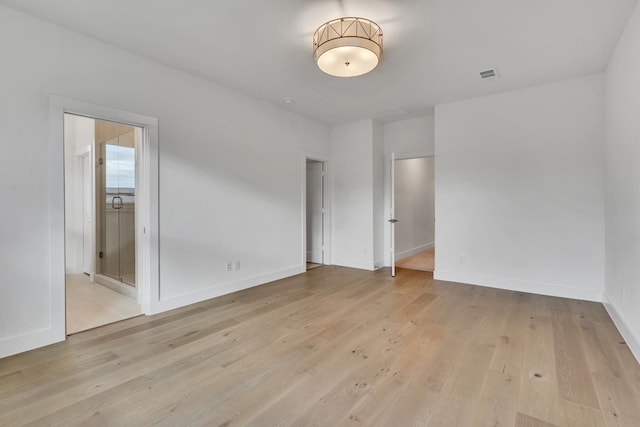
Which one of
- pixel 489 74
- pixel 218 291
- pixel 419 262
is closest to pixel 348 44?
pixel 489 74

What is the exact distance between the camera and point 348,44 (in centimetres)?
247

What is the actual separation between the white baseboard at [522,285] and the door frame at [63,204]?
4.01m

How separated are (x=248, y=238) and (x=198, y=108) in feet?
5.95

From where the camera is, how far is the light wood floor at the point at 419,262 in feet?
19.1

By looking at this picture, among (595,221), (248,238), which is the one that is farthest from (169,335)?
(595,221)

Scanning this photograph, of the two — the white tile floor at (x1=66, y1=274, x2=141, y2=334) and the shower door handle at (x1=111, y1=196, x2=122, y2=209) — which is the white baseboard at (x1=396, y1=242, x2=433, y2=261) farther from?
the shower door handle at (x1=111, y1=196, x2=122, y2=209)

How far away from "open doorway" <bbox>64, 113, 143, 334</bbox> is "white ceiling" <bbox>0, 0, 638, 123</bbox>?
52.3 inches

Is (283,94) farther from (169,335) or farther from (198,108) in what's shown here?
(169,335)

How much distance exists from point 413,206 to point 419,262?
1.45 meters

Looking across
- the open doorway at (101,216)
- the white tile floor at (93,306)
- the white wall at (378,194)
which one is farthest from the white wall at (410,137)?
the white tile floor at (93,306)

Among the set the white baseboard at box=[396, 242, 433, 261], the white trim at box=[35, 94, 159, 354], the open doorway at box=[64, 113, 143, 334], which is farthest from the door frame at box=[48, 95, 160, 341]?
the white baseboard at box=[396, 242, 433, 261]

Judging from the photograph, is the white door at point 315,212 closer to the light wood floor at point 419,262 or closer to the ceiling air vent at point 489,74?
the light wood floor at point 419,262

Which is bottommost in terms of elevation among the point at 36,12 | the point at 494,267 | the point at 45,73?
the point at 494,267

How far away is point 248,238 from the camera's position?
173 inches
